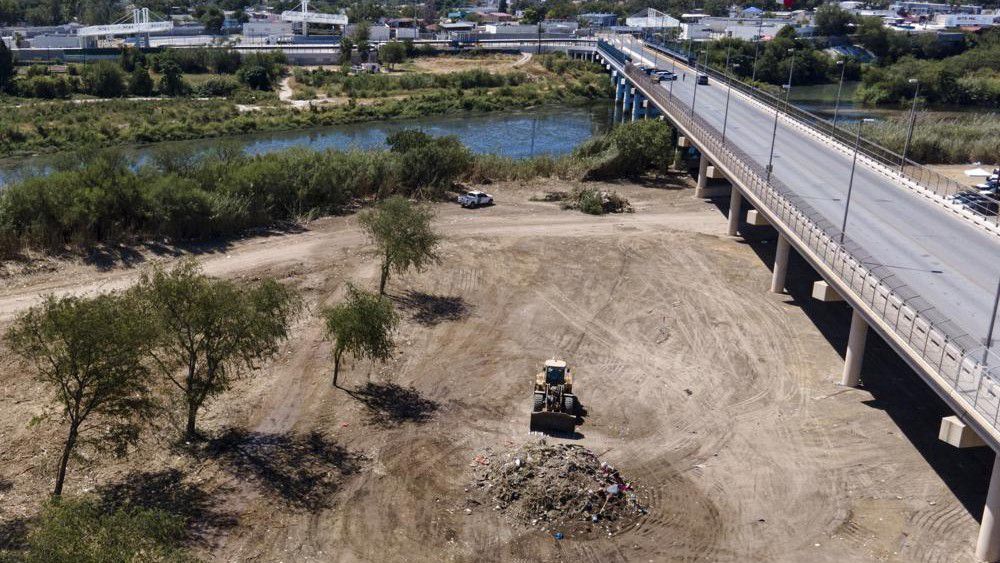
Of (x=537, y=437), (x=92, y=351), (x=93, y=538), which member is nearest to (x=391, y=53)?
(x=537, y=437)

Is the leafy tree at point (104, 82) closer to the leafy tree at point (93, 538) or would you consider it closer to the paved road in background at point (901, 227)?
the paved road in background at point (901, 227)

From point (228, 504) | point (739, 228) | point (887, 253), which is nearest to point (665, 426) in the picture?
point (887, 253)

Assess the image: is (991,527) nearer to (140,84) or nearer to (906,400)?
(906,400)

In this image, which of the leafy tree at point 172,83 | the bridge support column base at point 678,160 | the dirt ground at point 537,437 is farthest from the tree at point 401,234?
the leafy tree at point 172,83

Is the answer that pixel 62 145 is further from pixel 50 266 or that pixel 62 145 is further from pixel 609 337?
pixel 609 337

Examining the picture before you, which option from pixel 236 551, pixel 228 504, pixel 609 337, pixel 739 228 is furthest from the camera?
pixel 739 228

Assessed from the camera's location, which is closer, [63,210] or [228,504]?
[228,504]
